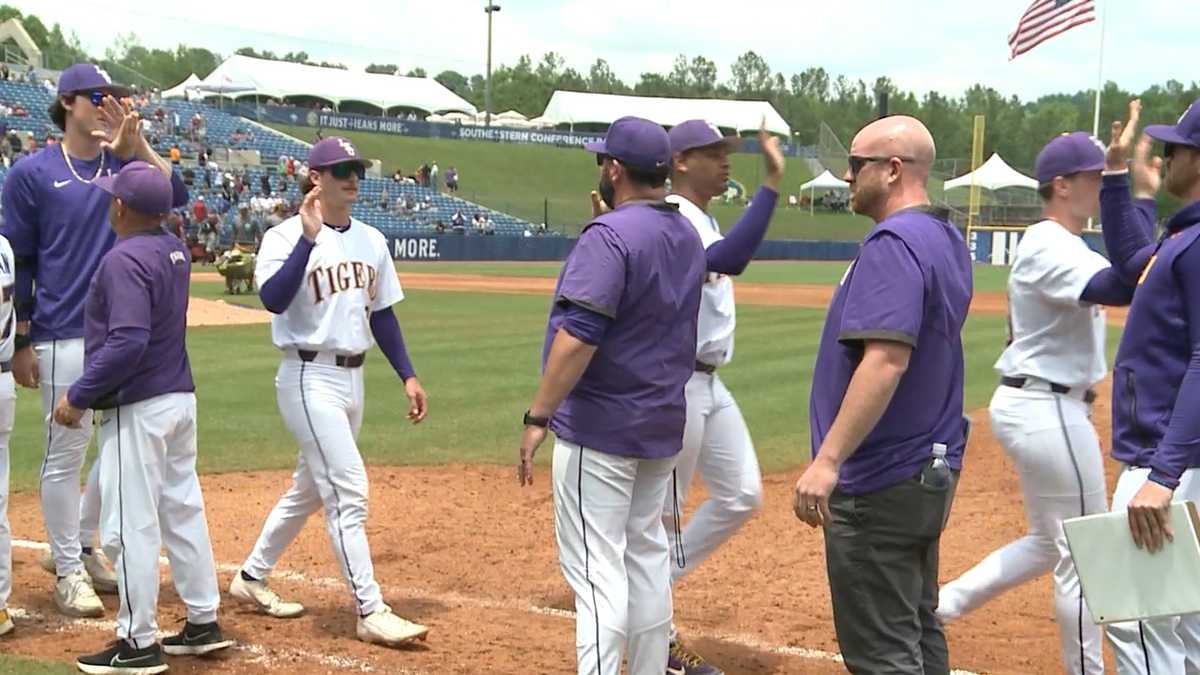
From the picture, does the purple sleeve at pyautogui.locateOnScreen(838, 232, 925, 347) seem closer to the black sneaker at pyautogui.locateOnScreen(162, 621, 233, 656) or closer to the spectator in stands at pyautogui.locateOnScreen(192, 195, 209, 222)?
the black sneaker at pyautogui.locateOnScreen(162, 621, 233, 656)

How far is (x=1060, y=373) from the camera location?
467 centimetres

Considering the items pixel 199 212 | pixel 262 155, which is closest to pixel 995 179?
pixel 262 155

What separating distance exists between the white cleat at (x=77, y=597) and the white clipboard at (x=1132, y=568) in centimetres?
427

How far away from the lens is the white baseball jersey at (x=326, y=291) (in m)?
5.41

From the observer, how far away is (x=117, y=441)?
4.79m

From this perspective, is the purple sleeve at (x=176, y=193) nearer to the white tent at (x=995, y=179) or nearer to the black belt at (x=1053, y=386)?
the black belt at (x=1053, y=386)

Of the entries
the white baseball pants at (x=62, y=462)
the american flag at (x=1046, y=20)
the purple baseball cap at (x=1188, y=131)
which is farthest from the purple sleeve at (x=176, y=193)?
the american flag at (x=1046, y=20)

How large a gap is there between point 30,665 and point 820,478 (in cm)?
332

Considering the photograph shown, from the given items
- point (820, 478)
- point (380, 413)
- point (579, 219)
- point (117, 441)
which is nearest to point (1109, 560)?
point (820, 478)

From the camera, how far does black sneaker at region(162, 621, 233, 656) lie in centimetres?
496

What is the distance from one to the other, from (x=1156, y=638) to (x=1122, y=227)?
5.65 feet

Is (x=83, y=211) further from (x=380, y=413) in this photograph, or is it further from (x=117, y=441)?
(x=380, y=413)

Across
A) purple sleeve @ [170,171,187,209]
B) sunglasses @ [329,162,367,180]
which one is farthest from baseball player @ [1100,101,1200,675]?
purple sleeve @ [170,171,187,209]

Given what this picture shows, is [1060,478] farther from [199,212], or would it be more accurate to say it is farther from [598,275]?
[199,212]
